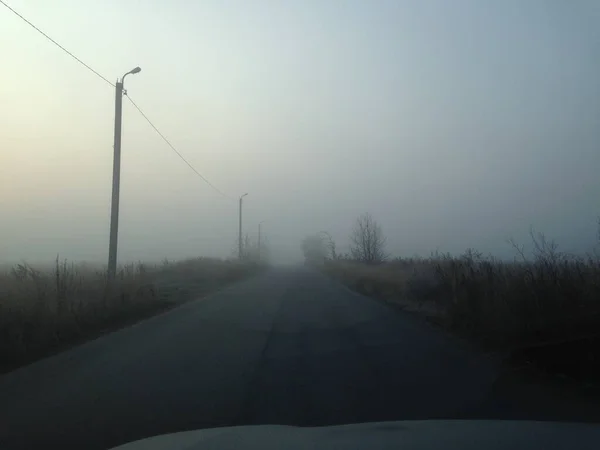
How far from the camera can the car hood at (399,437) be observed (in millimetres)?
4246

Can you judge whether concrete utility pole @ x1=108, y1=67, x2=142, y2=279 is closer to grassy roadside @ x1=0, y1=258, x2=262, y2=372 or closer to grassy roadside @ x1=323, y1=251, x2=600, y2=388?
grassy roadside @ x1=0, y1=258, x2=262, y2=372

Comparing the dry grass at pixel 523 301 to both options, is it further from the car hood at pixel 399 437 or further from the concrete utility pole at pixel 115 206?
the concrete utility pole at pixel 115 206

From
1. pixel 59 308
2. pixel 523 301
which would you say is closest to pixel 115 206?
pixel 59 308

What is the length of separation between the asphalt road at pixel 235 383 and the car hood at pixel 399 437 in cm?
106

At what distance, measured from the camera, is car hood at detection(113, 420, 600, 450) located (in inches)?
167

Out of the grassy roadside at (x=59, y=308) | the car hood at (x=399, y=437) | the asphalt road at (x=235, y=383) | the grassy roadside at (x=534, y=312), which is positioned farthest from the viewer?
the grassy roadside at (x=59, y=308)

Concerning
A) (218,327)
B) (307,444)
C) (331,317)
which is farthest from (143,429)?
(331,317)

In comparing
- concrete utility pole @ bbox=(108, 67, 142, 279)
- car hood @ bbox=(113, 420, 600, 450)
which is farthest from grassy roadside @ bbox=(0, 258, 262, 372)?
car hood @ bbox=(113, 420, 600, 450)

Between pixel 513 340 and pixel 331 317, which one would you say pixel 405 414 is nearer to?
pixel 513 340

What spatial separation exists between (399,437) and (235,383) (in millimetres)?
3778

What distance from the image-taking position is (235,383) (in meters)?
7.82

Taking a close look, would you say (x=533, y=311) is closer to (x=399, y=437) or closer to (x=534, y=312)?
(x=534, y=312)

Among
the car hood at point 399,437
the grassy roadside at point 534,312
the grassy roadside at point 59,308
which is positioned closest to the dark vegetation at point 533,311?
Answer: the grassy roadside at point 534,312

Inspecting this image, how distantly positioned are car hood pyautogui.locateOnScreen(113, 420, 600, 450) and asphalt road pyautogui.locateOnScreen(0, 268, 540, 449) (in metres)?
1.06
